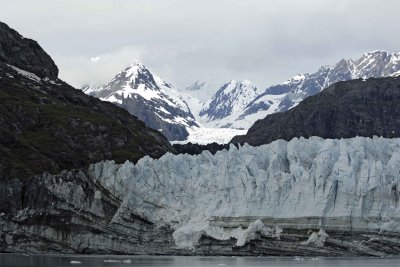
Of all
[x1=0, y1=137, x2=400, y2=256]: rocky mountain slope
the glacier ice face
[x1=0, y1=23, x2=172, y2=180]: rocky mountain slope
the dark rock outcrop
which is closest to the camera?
[x1=0, y1=137, x2=400, y2=256]: rocky mountain slope

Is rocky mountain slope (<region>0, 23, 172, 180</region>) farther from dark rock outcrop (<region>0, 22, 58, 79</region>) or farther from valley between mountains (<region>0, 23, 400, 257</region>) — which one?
valley between mountains (<region>0, 23, 400, 257</region>)

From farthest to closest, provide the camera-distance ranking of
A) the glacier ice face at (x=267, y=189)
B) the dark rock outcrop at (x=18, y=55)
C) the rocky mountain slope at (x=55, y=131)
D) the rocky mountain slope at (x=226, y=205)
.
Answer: the dark rock outcrop at (x=18, y=55), the rocky mountain slope at (x=55, y=131), the glacier ice face at (x=267, y=189), the rocky mountain slope at (x=226, y=205)

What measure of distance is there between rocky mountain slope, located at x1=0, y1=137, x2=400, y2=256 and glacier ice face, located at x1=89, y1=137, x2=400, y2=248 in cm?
11

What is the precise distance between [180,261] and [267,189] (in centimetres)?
1193

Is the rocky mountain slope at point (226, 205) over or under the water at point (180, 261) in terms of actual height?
over

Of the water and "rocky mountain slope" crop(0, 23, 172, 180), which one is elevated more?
"rocky mountain slope" crop(0, 23, 172, 180)

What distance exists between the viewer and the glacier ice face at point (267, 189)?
83.8 meters

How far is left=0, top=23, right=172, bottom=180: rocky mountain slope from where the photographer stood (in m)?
124

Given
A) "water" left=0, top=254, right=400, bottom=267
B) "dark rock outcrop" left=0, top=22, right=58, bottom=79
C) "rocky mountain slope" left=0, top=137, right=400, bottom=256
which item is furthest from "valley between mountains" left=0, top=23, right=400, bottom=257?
"dark rock outcrop" left=0, top=22, right=58, bottom=79

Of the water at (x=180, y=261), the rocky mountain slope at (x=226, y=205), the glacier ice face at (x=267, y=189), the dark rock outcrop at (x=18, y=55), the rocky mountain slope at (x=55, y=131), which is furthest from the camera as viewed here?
the dark rock outcrop at (x=18, y=55)

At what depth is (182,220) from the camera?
3533 inches

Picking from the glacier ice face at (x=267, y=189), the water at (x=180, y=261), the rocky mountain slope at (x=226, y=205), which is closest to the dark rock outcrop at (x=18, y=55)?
the rocky mountain slope at (x=226, y=205)

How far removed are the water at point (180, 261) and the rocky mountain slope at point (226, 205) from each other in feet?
4.09

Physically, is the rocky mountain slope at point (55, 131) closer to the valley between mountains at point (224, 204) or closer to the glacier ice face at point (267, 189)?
the valley between mountains at point (224, 204)
